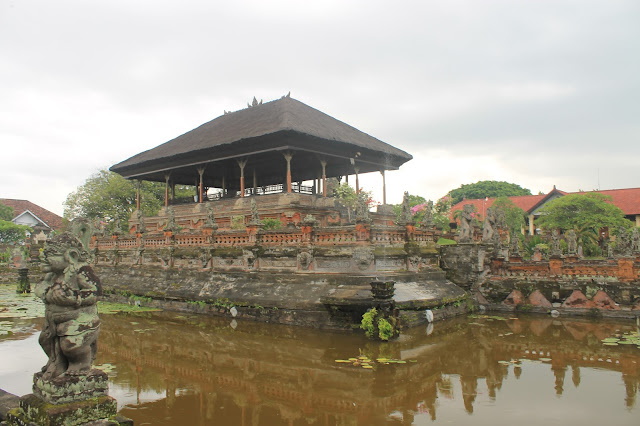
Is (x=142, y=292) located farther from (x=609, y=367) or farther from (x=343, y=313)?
(x=609, y=367)

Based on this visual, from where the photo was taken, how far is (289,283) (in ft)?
43.1

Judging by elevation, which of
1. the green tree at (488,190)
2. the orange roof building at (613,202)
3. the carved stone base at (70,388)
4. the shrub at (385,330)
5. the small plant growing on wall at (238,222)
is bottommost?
the shrub at (385,330)

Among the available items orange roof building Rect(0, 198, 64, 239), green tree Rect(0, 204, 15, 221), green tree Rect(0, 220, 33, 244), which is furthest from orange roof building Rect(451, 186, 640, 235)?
orange roof building Rect(0, 198, 64, 239)

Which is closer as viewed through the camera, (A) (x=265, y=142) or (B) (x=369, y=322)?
(B) (x=369, y=322)

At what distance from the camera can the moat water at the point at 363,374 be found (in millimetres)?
6246

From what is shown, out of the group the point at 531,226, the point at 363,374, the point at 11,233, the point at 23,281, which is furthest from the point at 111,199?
the point at 531,226

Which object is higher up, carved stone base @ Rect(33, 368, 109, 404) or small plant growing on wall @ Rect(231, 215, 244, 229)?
small plant growing on wall @ Rect(231, 215, 244, 229)

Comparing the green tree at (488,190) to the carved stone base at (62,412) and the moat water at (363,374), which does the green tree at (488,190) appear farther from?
the carved stone base at (62,412)

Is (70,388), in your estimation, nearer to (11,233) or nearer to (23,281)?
(23,281)

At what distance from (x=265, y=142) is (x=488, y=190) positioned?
5272cm

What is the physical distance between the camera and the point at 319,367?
8445 mm

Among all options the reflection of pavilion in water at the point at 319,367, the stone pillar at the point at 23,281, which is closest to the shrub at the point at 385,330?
the reflection of pavilion in water at the point at 319,367

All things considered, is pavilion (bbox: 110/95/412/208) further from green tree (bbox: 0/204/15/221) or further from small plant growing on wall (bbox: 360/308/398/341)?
green tree (bbox: 0/204/15/221)

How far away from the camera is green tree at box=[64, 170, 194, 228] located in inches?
1486
